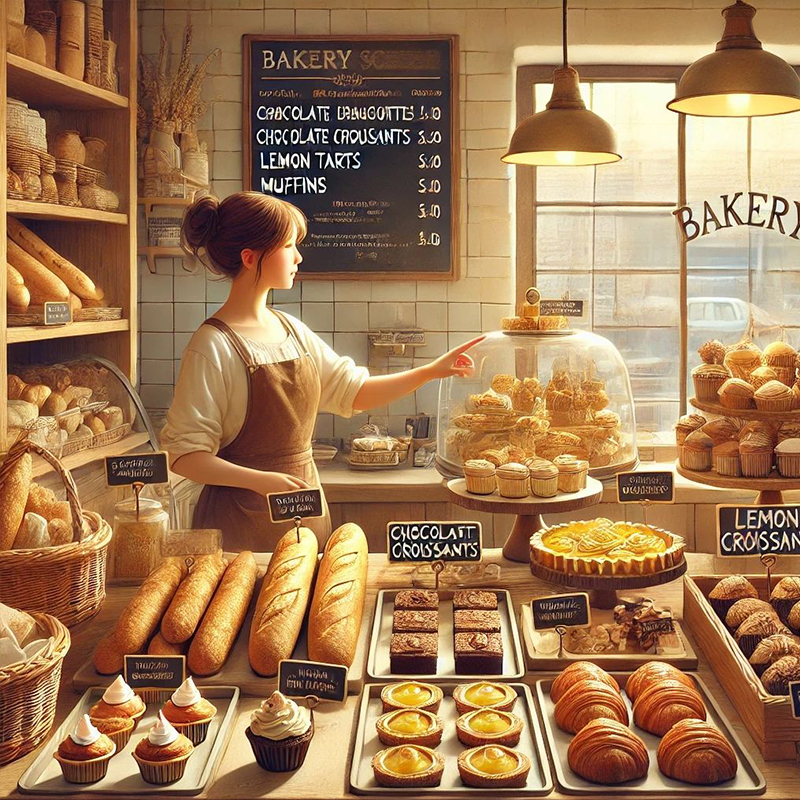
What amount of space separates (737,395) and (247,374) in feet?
4.53

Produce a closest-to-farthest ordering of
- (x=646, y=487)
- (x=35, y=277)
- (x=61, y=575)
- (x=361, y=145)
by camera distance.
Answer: (x=61, y=575)
(x=646, y=487)
(x=35, y=277)
(x=361, y=145)

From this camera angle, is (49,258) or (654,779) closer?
(654,779)

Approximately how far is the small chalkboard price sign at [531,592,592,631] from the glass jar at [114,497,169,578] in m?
0.92

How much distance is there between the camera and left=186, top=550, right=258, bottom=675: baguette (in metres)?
1.61

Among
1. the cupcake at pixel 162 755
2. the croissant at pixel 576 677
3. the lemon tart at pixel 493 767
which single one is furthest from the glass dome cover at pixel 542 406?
the cupcake at pixel 162 755

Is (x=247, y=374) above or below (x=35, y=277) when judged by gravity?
below

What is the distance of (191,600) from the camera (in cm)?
174

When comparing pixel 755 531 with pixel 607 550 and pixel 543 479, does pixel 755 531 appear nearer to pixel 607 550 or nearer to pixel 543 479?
pixel 607 550

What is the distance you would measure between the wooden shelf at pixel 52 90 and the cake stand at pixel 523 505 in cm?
175

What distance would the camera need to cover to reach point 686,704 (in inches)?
56.3

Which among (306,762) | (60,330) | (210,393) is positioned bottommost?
(306,762)

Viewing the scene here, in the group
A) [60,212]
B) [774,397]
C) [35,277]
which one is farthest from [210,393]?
[774,397]

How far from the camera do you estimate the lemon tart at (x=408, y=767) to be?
1290 millimetres

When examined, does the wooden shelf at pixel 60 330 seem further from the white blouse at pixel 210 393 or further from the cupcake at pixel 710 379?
the cupcake at pixel 710 379
